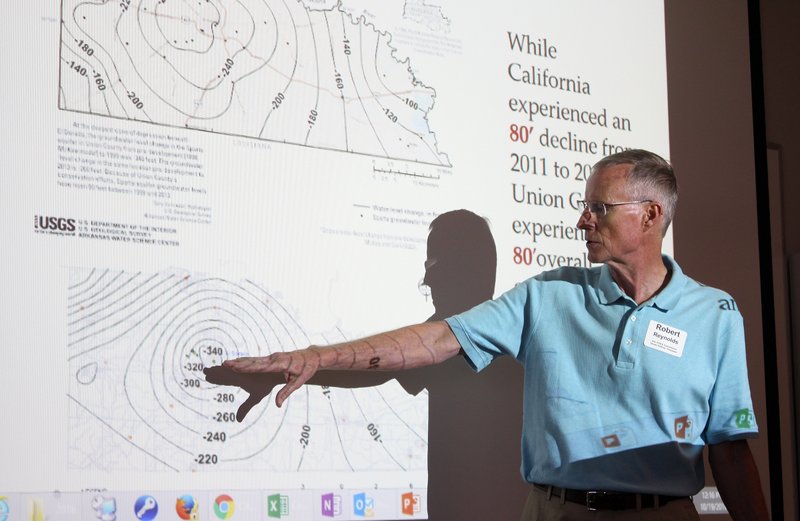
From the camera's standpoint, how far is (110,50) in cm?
239

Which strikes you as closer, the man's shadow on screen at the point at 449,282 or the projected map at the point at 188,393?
the projected map at the point at 188,393

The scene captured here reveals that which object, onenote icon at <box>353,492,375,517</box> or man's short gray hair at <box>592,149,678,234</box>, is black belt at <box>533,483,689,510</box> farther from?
man's short gray hair at <box>592,149,678,234</box>

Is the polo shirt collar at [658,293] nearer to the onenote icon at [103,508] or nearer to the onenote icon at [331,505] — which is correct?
the onenote icon at [331,505]

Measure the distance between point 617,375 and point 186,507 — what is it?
1084 millimetres

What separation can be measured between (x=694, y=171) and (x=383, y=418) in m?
1.48

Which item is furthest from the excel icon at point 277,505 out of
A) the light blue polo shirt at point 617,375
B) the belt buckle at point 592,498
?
the belt buckle at point 592,498

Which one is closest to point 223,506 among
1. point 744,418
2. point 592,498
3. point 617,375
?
point 592,498

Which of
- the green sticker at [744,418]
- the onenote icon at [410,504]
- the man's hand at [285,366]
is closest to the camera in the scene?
the man's hand at [285,366]

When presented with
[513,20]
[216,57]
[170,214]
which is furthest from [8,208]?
[513,20]

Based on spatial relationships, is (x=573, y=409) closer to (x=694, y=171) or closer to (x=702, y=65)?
(x=694, y=171)

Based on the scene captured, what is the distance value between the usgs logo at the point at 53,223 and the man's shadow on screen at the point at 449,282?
0.77 metres

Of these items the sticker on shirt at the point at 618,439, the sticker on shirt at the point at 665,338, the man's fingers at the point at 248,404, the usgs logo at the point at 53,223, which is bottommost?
the sticker on shirt at the point at 618,439

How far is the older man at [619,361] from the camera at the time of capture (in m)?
2.29

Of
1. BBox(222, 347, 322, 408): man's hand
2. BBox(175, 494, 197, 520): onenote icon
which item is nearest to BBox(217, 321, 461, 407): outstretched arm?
BBox(222, 347, 322, 408): man's hand
